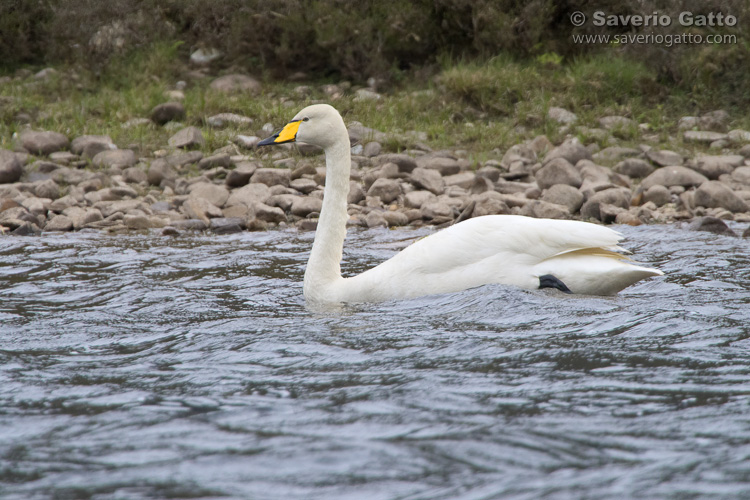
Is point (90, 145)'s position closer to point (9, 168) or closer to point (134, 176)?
point (134, 176)

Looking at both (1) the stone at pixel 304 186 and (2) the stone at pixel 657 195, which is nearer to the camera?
(2) the stone at pixel 657 195

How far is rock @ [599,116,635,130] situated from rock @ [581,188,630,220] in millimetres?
2848

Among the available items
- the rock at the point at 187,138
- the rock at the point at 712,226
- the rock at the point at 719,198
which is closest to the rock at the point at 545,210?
the rock at the point at 712,226

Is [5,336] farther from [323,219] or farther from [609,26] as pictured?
[609,26]

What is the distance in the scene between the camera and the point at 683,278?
5.95 metres

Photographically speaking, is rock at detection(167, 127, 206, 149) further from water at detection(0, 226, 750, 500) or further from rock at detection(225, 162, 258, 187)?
water at detection(0, 226, 750, 500)

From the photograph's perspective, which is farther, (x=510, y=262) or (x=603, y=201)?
(x=603, y=201)

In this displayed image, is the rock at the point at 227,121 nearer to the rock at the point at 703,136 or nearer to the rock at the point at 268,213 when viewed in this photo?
the rock at the point at 268,213

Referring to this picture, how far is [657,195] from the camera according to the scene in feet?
30.9

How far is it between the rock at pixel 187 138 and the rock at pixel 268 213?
2.70 meters

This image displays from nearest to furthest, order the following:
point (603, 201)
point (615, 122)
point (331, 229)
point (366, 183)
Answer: point (331, 229) → point (603, 201) → point (366, 183) → point (615, 122)

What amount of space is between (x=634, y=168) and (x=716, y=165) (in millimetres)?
887

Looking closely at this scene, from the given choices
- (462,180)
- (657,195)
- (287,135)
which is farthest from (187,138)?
(287,135)

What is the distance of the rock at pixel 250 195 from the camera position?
32.1 feet
